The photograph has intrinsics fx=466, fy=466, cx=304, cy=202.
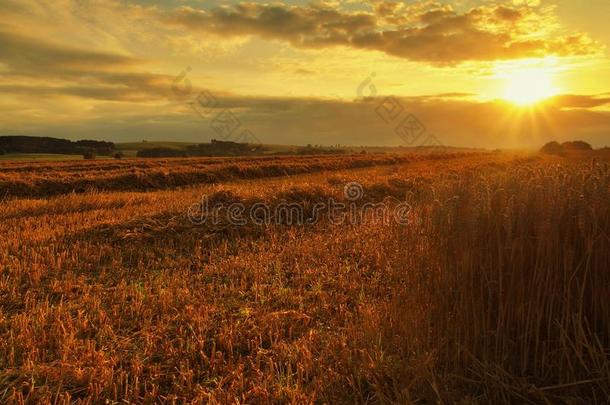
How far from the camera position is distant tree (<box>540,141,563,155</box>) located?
148 feet

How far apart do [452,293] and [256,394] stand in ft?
5.81

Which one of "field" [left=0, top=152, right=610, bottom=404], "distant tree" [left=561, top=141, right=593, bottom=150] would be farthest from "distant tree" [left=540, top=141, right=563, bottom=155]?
"field" [left=0, top=152, right=610, bottom=404]

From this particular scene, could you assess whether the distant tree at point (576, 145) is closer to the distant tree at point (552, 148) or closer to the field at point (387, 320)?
the distant tree at point (552, 148)

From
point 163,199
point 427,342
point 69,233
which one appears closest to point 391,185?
point 163,199

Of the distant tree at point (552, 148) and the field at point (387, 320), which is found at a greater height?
the distant tree at point (552, 148)

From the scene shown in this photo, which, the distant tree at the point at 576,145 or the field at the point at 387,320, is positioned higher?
the distant tree at the point at 576,145

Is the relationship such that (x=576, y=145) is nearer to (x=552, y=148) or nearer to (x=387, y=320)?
(x=552, y=148)

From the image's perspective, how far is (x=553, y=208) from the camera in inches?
135

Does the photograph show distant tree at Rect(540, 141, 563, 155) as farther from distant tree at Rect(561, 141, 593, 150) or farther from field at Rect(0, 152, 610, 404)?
field at Rect(0, 152, 610, 404)

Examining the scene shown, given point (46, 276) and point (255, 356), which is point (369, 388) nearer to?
point (255, 356)

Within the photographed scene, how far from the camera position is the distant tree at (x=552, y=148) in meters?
45.2

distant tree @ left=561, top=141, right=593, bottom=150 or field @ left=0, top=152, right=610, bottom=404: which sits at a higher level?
distant tree @ left=561, top=141, right=593, bottom=150

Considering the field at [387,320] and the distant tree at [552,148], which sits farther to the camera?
the distant tree at [552,148]

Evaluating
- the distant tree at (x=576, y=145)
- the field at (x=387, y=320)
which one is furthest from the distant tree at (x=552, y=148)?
the field at (x=387, y=320)
